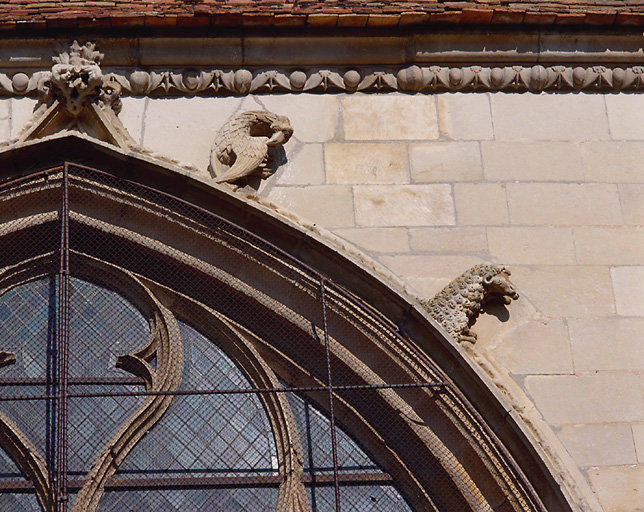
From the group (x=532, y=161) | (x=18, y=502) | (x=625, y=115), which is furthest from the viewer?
(x=625, y=115)

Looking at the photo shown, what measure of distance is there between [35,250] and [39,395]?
3.20 feet

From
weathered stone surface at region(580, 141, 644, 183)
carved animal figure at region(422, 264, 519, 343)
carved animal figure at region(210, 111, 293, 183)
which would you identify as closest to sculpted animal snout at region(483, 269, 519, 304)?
carved animal figure at region(422, 264, 519, 343)

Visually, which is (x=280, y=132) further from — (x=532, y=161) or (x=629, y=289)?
(x=629, y=289)

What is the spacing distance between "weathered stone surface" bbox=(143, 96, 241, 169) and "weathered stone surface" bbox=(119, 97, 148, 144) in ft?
0.13

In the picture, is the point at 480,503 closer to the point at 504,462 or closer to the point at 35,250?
the point at 504,462

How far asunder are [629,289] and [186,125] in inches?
115

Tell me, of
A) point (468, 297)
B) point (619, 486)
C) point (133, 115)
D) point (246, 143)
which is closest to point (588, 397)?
point (619, 486)

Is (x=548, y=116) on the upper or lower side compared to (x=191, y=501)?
upper

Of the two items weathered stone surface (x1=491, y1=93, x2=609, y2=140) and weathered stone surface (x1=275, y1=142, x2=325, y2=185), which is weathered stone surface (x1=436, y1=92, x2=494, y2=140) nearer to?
weathered stone surface (x1=491, y1=93, x2=609, y2=140)

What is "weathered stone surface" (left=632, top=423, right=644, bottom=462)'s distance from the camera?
8.30 m

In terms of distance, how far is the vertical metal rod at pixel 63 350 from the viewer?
8.24 metres

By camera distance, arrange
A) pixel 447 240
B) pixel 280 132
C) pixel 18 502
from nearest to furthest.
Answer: pixel 18 502 < pixel 447 240 < pixel 280 132

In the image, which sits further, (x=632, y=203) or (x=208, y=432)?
(x=632, y=203)

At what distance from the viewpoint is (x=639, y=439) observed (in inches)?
328
